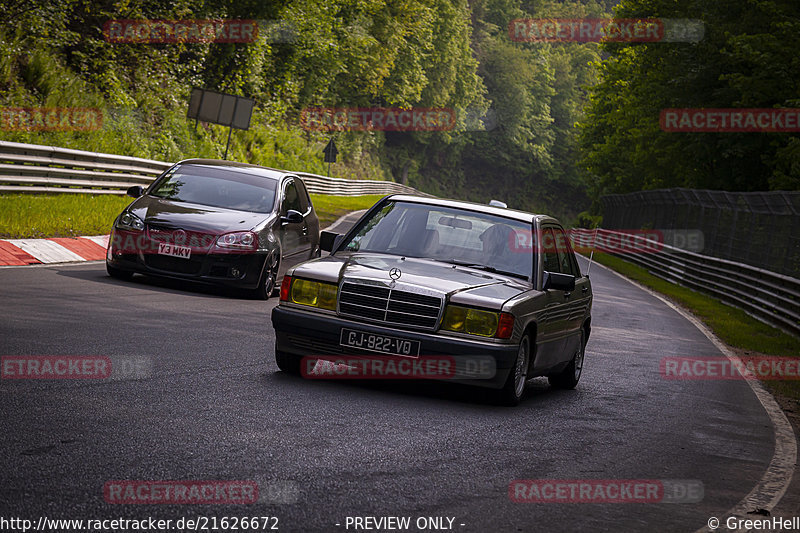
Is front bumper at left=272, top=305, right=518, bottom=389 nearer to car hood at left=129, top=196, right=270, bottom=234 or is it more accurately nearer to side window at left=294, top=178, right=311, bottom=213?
car hood at left=129, top=196, right=270, bottom=234

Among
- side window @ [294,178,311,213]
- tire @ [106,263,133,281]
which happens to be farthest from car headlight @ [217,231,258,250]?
side window @ [294,178,311,213]

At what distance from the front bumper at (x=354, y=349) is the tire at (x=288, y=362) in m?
0.13

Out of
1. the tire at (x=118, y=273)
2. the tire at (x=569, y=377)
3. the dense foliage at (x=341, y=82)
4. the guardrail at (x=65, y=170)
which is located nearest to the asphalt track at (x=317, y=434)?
the tire at (x=569, y=377)

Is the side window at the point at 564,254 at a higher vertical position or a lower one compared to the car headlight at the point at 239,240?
higher

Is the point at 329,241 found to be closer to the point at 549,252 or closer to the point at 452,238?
the point at 452,238

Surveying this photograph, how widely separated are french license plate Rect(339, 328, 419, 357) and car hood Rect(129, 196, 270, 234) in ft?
17.9

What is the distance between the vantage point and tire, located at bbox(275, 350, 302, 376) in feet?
27.7

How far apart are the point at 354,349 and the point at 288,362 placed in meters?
0.77

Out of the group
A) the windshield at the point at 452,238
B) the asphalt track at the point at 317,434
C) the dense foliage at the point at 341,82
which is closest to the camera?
the asphalt track at the point at 317,434

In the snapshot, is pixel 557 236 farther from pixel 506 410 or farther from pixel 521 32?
pixel 521 32

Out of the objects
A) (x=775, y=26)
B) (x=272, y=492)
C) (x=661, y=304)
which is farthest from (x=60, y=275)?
(x=775, y=26)

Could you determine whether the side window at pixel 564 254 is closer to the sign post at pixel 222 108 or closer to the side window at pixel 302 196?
the side window at pixel 302 196

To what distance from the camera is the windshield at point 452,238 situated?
8875 millimetres

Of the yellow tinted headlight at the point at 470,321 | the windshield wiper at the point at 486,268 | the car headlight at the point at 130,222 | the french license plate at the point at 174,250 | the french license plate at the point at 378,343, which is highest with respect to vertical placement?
the windshield wiper at the point at 486,268
